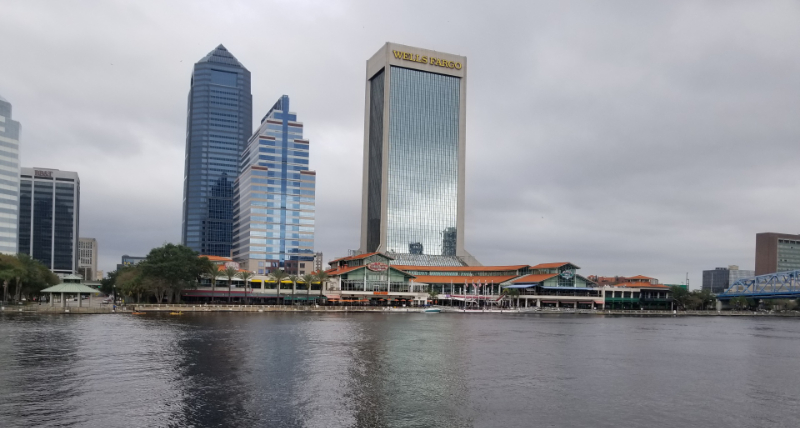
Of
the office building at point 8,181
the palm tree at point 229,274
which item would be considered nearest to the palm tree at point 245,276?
the palm tree at point 229,274

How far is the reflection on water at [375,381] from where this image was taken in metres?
40.3

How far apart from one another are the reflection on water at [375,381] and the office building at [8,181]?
123m

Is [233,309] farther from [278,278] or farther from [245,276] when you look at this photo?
[278,278]

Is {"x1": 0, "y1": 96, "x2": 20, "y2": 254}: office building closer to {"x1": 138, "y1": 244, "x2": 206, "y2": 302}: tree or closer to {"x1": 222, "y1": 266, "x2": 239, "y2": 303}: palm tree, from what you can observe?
{"x1": 138, "y1": 244, "x2": 206, "y2": 302}: tree

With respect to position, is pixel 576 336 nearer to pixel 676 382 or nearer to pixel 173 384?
pixel 676 382

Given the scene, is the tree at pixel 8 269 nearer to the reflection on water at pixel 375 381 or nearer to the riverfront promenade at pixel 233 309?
the riverfront promenade at pixel 233 309

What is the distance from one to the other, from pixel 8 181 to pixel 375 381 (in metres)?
194

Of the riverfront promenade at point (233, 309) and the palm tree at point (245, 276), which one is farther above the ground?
the palm tree at point (245, 276)

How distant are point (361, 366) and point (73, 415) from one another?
27.9 metres

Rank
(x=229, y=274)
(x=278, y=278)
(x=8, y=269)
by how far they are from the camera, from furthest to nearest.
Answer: (x=278, y=278), (x=229, y=274), (x=8, y=269)

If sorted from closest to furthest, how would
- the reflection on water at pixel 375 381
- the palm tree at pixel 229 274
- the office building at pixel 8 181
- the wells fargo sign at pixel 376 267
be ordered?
the reflection on water at pixel 375 381 → the palm tree at pixel 229 274 → the office building at pixel 8 181 → the wells fargo sign at pixel 376 267

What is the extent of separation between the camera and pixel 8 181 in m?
195

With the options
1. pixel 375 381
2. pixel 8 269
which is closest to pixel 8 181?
pixel 8 269

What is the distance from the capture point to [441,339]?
8894cm
